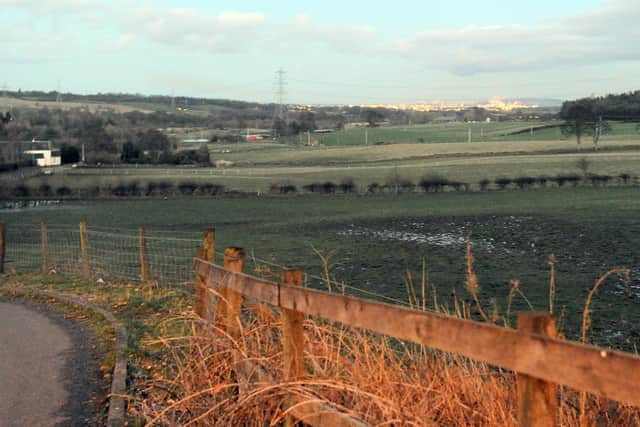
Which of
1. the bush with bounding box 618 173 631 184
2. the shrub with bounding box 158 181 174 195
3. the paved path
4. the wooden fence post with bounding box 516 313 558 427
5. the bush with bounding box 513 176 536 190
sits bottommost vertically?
the shrub with bounding box 158 181 174 195

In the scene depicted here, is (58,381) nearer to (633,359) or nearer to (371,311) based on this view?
(371,311)

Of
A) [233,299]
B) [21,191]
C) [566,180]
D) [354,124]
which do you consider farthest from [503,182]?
[354,124]

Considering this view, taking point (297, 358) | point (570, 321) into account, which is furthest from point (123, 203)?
point (297, 358)

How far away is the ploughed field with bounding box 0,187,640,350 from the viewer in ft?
56.9

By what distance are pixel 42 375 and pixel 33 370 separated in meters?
0.32

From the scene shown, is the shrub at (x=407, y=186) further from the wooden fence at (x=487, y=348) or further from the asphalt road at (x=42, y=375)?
the wooden fence at (x=487, y=348)

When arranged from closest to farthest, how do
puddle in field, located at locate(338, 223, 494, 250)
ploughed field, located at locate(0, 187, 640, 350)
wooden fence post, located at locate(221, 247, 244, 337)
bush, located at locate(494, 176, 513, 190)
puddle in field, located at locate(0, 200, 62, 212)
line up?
wooden fence post, located at locate(221, 247, 244, 337), ploughed field, located at locate(0, 187, 640, 350), puddle in field, located at locate(338, 223, 494, 250), puddle in field, located at locate(0, 200, 62, 212), bush, located at locate(494, 176, 513, 190)

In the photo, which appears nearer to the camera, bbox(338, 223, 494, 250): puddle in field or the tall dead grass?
the tall dead grass

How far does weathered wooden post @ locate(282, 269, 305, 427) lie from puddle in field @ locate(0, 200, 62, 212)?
46974mm

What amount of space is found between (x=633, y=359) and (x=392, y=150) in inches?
3549

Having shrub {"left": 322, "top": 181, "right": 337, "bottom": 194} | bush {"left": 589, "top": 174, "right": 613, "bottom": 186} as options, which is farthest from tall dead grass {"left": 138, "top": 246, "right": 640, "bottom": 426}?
bush {"left": 589, "top": 174, "right": 613, "bottom": 186}

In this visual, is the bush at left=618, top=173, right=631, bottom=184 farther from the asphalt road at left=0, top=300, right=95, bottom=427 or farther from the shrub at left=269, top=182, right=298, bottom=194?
the asphalt road at left=0, top=300, right=95, bottom=427

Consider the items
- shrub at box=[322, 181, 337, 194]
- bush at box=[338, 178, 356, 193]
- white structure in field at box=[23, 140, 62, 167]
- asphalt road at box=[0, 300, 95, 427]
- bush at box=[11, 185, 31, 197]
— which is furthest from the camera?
white structure in field at box=[23, 140, 62, 167]

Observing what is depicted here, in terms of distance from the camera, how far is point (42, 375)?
876 centimetres
